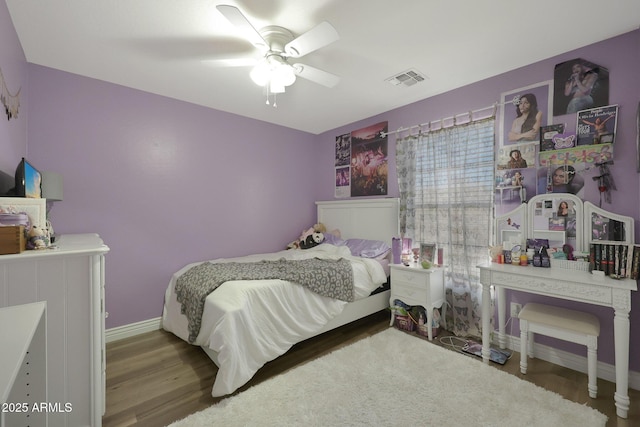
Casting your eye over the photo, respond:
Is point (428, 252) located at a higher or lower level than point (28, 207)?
lower

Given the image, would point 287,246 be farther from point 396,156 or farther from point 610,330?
point 610,330

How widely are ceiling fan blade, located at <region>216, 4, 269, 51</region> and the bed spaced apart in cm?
181

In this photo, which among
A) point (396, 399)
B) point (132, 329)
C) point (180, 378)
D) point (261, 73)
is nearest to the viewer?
point (396, 399)

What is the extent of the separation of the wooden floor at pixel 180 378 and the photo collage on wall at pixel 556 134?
1438 millimetres

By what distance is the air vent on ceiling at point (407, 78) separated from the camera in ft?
8.64

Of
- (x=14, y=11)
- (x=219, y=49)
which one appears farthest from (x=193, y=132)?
(x=14, y=11)

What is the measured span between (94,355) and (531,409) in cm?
262

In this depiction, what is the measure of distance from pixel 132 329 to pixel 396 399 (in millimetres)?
2689

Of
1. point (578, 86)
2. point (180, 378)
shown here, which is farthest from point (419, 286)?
point (180, 378)

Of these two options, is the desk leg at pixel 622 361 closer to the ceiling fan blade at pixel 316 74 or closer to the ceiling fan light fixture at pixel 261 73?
the ceiling fan blade at pixel 316 74

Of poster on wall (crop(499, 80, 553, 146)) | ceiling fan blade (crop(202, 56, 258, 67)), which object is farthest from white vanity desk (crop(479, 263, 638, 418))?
ceiling fan blade (crop(202, 56, 258, 67))

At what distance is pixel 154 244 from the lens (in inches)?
120

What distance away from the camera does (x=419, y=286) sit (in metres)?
2.81

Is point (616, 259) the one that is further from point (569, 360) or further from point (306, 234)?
point (306, 234)
